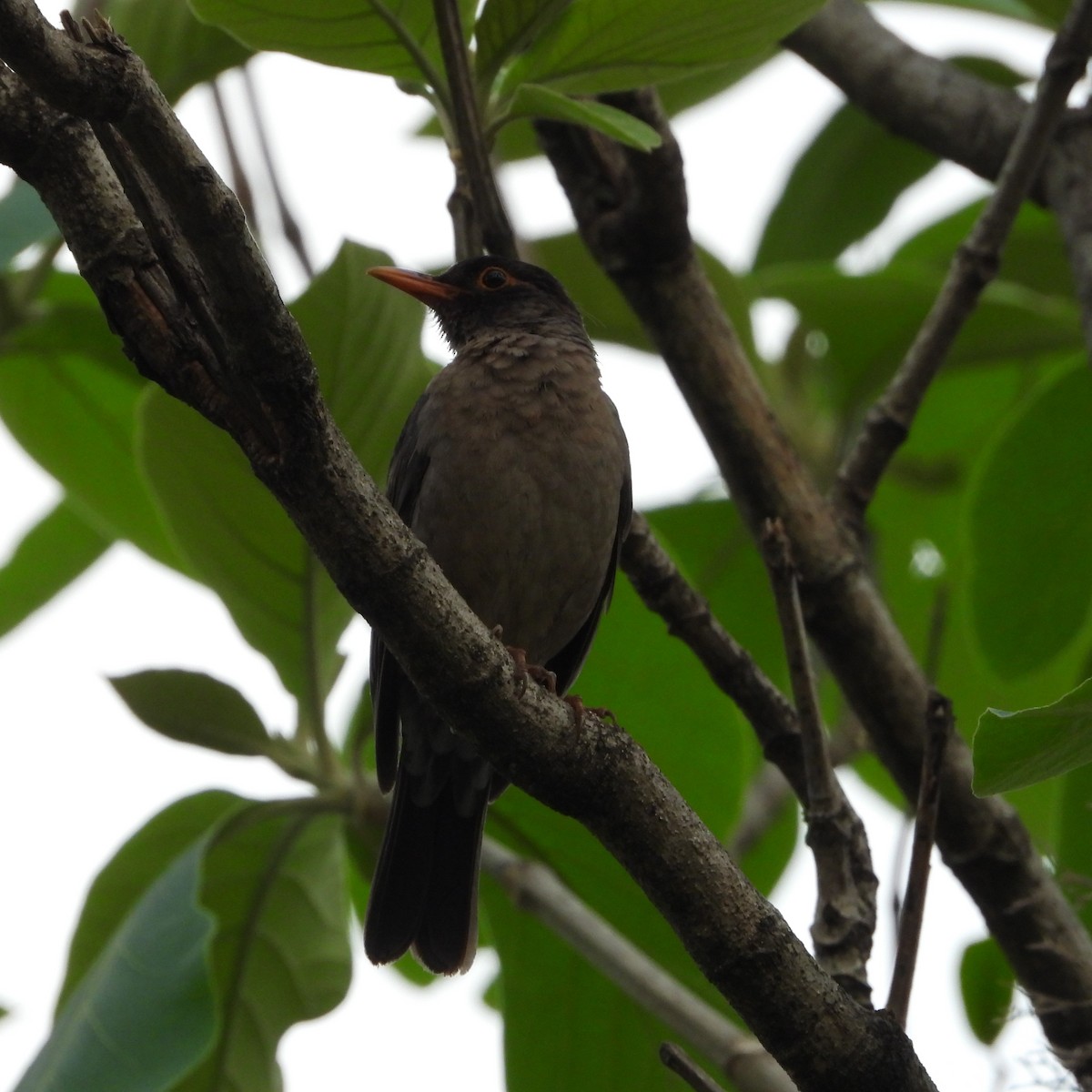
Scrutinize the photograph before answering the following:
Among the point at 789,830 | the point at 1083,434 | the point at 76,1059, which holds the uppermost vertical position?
the point at 1083,434

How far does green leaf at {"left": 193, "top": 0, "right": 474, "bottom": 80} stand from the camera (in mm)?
3104

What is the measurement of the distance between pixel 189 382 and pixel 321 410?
19cm

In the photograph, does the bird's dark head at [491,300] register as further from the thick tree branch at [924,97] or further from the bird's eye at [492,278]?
the thick tree branch at [924,97]

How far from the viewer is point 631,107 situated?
3.67 m

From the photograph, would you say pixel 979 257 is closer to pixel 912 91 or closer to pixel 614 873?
pixel 912 91

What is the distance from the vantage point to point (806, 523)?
3611 mm

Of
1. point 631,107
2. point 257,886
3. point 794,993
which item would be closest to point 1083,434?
point 631,107

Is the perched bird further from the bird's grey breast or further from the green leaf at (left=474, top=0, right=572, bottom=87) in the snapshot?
the green leaf at (left=474, top=0, right=572, bottom=87)

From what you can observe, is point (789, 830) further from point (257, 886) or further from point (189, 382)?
point (189, 382)

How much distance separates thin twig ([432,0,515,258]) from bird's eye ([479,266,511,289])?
112 centimetres

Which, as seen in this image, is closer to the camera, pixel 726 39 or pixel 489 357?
pixel 726 39

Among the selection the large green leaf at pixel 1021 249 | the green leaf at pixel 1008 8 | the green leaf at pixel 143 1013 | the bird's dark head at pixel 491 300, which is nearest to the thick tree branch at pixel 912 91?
the green leaf at pixel 1008 8

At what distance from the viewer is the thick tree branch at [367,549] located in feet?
6.70

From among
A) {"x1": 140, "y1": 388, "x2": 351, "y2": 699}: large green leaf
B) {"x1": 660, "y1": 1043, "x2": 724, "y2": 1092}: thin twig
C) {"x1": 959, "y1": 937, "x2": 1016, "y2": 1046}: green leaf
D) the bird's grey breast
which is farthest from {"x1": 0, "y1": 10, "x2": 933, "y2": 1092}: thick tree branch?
the bird's grey breast
